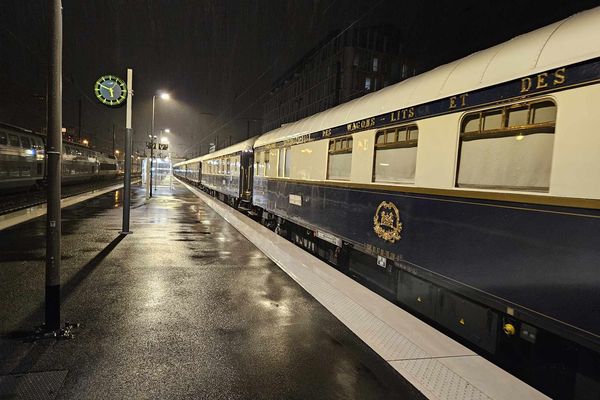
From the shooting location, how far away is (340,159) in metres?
7.79

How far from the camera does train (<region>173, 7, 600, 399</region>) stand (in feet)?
10.6

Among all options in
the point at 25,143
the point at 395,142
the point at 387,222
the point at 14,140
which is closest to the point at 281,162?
the point at 395,142

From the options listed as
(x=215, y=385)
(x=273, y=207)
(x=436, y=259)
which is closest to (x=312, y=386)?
(x=215, y=385)

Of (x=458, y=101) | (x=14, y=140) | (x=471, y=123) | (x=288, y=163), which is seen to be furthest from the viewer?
(x=14, y=140)

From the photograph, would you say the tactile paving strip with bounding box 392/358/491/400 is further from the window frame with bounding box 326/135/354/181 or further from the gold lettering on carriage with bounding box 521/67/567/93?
the window frame with bounding box 326/135/354/181

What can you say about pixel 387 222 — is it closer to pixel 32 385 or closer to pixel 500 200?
pixel 500 200

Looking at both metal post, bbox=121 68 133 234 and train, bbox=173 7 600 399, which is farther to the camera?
metal post, bbox=121 68 133 234

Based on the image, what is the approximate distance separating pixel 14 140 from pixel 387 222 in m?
20.4

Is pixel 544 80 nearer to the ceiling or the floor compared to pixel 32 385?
nearer to the ceiling

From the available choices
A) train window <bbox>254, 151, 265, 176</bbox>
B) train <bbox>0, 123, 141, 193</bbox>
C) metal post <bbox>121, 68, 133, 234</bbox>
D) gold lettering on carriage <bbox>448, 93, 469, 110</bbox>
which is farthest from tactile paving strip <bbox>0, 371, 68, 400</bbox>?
train <bbox>0, 123, 141, 193</bbox>

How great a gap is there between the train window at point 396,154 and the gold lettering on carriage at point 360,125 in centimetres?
26

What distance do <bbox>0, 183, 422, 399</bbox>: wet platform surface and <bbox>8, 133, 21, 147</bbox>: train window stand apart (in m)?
13.2

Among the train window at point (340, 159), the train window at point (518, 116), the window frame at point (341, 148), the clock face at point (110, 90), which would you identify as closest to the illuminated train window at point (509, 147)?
the train window at point (518, 116)

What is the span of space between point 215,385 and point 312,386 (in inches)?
33.0
